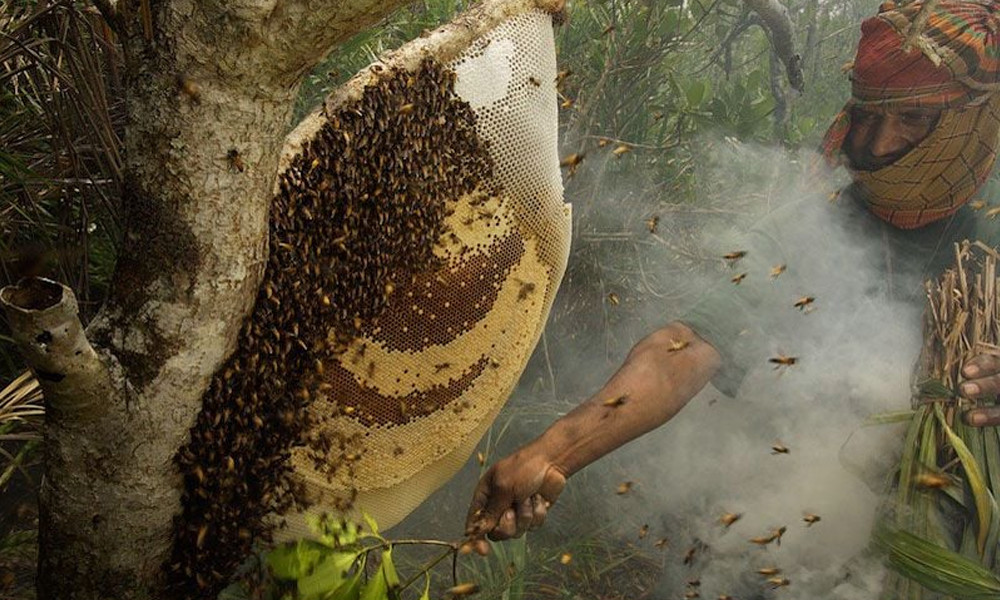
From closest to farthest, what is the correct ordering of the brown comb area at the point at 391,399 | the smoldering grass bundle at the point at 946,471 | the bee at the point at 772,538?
the brown comb area at the point at 391,399 < the smoldering grass bundle at the point at 946,471 < the bee at the point at 772,538

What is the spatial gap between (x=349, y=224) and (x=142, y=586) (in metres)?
1.09

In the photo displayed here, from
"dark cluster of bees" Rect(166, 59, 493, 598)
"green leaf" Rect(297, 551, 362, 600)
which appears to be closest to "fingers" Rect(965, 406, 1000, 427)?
"dark cluster of bees" Rect(166, 59, 493, 598)

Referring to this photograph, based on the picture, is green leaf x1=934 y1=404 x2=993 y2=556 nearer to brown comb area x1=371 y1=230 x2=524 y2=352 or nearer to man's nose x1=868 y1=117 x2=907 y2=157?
man's nose x1=868 y1=117 x2=907 y2=157

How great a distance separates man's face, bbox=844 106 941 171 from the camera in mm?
3422

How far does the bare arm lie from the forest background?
27.3 inches

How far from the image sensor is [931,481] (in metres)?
3.20

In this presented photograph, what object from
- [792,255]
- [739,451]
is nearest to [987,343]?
[792,255]

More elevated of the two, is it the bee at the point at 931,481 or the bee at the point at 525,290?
the bee at the point at 525,290

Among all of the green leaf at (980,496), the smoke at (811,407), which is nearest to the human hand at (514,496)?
the smoke at (811,407)

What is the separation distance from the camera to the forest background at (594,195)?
3014 mm

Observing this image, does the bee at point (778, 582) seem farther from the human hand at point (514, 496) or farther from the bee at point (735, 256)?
the bee at point (735, 256)

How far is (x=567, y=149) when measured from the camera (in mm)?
5430

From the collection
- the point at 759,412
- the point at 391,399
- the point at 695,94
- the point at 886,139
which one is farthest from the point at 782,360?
the point at 695,94

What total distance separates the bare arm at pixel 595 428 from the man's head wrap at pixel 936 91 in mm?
1174
